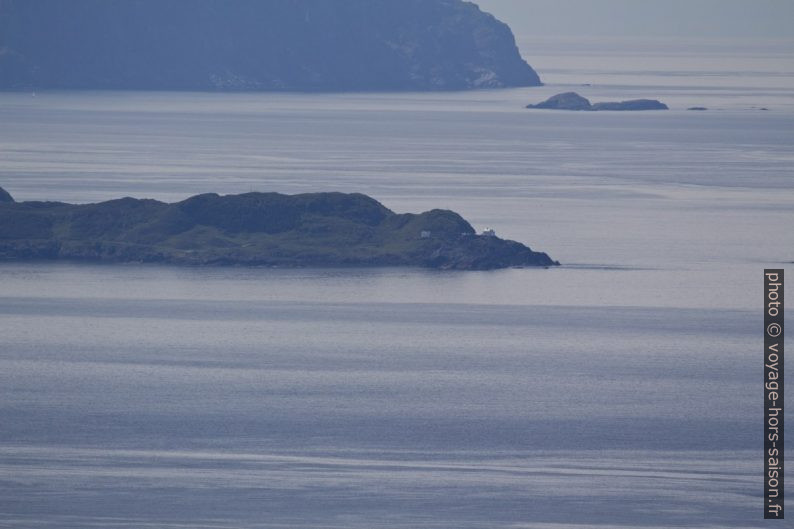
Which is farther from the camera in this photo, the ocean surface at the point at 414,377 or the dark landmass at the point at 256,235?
the dark landmass at the point at 256,235

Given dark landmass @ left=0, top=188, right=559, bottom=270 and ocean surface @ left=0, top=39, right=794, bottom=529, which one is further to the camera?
dark landmass @ left=0, top=188, right=559, bottom=270

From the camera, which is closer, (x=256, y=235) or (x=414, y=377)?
(x=414, y=377)

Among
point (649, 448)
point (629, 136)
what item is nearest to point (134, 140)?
point (629, 136)

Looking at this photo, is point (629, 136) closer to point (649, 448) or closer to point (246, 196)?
point (246, 196)

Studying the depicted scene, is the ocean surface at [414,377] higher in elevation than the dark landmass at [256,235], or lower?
lower

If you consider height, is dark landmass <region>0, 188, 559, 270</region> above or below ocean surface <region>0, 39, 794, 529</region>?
above
